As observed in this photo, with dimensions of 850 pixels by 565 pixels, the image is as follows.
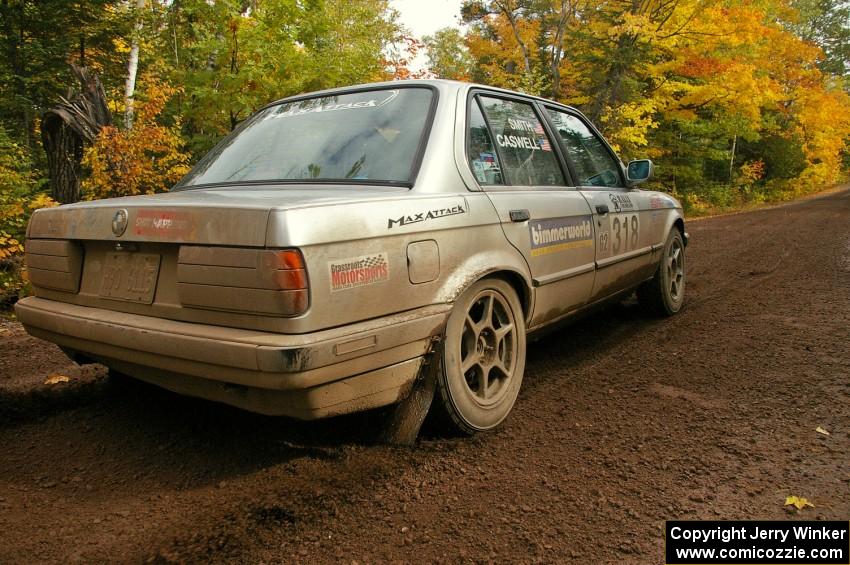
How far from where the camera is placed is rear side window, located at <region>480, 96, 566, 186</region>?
296cm

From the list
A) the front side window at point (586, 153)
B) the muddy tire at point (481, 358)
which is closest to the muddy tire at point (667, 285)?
the front side window at point (586, 153)

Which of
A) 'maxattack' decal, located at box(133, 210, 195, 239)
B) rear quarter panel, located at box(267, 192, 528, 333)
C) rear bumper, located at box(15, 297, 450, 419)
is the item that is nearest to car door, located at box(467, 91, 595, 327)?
rear quarter panel, located at box(267, 192, 528, 333)

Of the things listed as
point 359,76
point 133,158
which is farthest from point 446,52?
point 133,158

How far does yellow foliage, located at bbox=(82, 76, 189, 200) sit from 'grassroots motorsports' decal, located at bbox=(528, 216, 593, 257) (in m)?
6.57

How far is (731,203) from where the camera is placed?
2145cm

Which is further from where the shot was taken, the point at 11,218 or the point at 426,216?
the point at 11,218

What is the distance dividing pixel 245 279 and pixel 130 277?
666 millimetres

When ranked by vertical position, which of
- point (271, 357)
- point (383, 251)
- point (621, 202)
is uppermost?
point (621, 202)

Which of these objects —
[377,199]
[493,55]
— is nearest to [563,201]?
[377,199]

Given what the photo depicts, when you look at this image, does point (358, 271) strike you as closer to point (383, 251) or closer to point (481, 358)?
point (383, 251)

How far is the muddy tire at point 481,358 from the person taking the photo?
2.36 meters

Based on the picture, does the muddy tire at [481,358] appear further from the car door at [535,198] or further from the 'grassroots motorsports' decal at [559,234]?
the 'grassroots motorsports' decal at [559,234]

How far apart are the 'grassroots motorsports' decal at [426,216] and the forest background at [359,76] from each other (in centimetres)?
531

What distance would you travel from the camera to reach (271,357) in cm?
177
